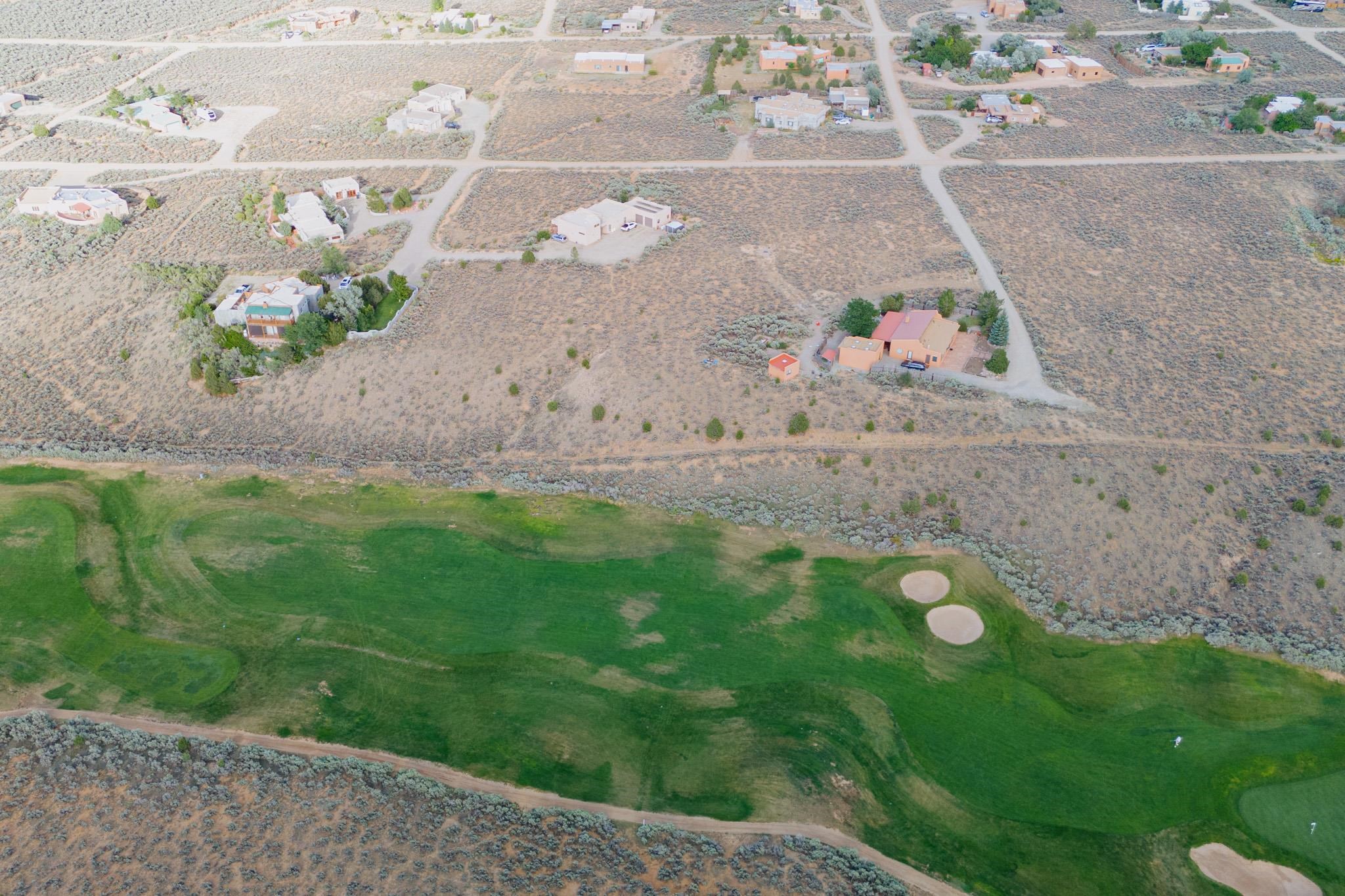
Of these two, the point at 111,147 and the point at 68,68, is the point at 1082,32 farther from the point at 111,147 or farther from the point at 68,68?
the point at 68,68

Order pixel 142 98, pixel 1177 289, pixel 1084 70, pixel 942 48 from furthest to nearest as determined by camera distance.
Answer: pixel 942 48 < pixel 142 98 < pixel 1084 70 < pixel 1177 289

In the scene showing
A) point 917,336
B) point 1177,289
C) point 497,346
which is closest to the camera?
point 917,336

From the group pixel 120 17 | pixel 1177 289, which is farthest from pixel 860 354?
pixel 120 17

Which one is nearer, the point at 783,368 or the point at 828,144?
the point at 783,368

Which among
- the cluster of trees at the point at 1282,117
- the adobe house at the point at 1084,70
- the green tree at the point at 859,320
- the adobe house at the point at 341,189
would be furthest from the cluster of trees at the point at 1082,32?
the adobe house at the point at 341,189

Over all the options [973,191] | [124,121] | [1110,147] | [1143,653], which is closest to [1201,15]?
[1110,147]

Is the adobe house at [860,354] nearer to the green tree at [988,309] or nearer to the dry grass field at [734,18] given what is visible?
the green tree at [988,309]
